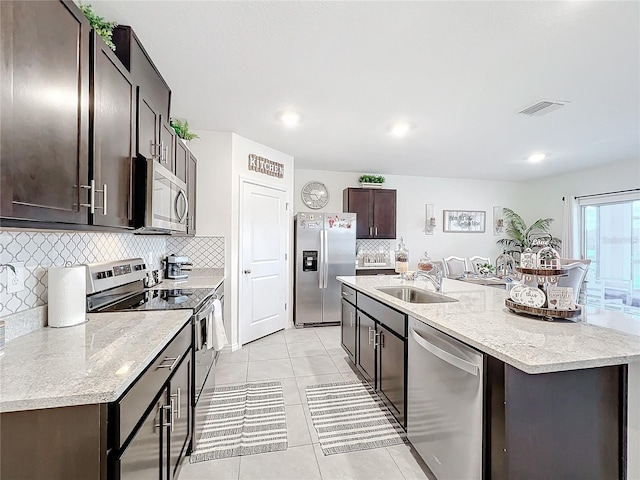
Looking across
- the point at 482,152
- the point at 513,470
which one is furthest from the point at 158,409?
the point at 482,152

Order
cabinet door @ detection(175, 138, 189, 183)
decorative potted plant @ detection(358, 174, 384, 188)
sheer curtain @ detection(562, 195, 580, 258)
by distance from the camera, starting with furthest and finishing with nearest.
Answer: decorative potted plant @ detection(358, 174, 384, 188), sheer curtain @ detection(562, 195, 580, 258), cabinet door @ detection(175, 138, 189, 183)

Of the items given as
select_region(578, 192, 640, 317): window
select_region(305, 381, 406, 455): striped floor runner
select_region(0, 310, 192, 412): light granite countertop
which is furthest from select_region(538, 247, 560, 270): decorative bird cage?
select_region(578, 192, 640, 317): window

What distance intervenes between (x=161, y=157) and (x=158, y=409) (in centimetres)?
161

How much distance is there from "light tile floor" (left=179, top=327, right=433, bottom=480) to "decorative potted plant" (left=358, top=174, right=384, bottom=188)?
3062 mm

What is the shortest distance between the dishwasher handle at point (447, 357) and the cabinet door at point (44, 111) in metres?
1.62

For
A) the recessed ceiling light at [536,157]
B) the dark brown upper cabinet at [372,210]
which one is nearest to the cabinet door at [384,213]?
the dark brown upper cabinet at [372,210]

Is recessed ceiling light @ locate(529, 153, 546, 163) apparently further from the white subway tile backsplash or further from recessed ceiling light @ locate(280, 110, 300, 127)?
the white subway tile backsplash

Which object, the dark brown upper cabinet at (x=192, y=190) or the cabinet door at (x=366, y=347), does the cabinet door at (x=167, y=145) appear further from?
the cabinet door at (x=366, y=347)

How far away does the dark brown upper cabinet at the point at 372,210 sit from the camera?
5.41 m

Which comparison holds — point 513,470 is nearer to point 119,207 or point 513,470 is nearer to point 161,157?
point 119,207

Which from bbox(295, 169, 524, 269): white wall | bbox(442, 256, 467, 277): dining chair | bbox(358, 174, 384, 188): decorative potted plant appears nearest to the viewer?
bbox(442, 256, 467, 277): dining chair

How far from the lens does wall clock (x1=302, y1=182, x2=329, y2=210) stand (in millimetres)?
5492

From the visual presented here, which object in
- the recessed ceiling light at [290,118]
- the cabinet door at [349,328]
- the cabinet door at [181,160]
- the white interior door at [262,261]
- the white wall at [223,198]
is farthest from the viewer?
the white interior door at [262,261]

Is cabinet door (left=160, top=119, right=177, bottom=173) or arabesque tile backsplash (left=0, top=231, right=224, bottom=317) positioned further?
cabinet door (left=160, top=119, right=177, bottom=173)
